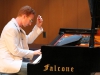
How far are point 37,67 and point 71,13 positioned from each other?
3508 millimetres

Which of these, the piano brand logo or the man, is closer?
the piano brand logo

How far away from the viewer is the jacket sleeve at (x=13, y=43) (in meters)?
2.25

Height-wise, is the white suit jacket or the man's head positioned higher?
the man's head

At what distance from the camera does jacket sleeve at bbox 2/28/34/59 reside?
88.7 inches

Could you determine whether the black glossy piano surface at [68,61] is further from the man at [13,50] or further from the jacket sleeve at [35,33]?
the jacket sleeve at [35,33]

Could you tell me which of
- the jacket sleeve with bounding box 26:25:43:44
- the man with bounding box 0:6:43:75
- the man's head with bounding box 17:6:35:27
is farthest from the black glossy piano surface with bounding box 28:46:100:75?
the jacket sleeve with bounding box 26:25:43:44

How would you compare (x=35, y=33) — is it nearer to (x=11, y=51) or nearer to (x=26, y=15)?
(x=26, y=15)

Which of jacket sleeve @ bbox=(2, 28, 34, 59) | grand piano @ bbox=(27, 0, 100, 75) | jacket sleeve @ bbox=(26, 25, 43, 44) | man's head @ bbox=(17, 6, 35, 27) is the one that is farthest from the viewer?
jacket sleeve @ bbox=(26, 25, 43, 44)

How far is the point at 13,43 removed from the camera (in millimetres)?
2246

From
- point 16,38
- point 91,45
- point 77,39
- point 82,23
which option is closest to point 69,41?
point 77,39

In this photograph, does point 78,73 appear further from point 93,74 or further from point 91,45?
point 91,45

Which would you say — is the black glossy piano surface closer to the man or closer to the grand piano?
the grand piano

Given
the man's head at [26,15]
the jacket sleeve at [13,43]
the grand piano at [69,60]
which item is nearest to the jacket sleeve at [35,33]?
the man's head at [26,15]

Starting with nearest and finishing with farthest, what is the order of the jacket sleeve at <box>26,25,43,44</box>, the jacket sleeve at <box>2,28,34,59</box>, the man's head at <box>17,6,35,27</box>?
1. the jacket sleeve at <box>2,28,34,59</box>
2. the man's head at <box>17,6,35,27</box>
3. the jacket sleeve at <box>26,25,43,44</box>
